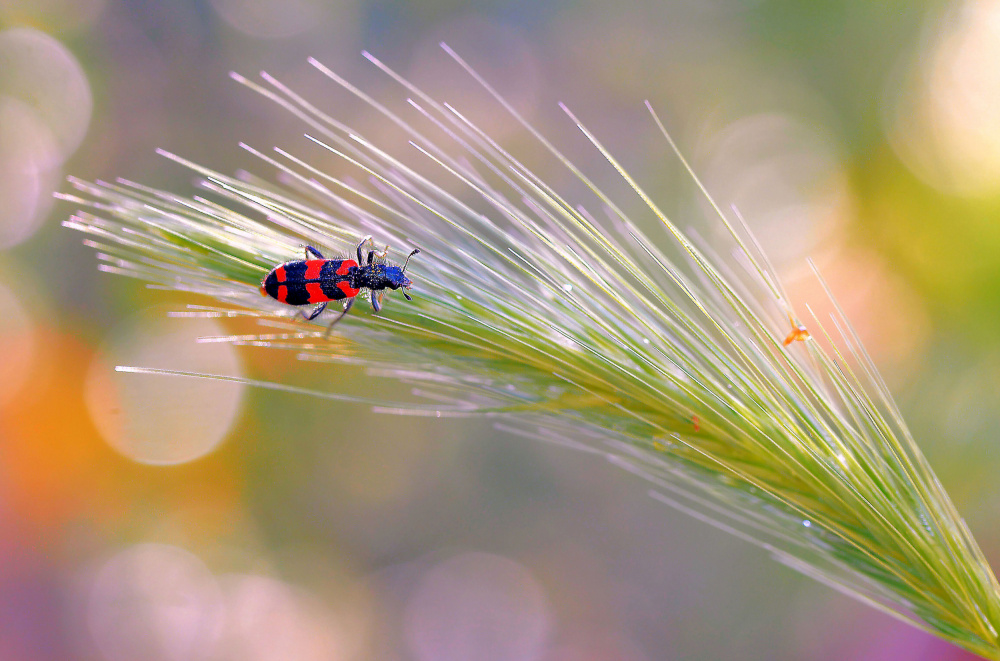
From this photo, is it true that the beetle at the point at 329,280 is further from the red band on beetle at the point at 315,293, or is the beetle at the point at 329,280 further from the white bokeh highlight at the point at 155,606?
the white bokeh highlight at the point at 155,606

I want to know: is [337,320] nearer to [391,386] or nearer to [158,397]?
[391,386]

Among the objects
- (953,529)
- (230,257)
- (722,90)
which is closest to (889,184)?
(722,90)

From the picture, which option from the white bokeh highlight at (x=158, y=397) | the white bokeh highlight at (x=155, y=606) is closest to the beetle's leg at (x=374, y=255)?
the white bokeh highlight at (x=158, y=397)

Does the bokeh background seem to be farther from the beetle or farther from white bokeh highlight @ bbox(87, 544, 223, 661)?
the beetle

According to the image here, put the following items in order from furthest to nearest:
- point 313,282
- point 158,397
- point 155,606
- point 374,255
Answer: point 158,397, point 155,606, point 374,255, point 313,282

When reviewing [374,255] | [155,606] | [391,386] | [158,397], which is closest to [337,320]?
[374,255]

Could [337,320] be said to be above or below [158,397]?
above

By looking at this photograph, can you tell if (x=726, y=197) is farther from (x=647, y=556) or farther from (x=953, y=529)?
(x=953, y=529)
